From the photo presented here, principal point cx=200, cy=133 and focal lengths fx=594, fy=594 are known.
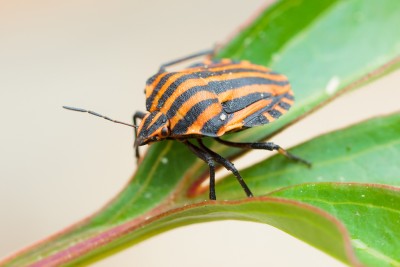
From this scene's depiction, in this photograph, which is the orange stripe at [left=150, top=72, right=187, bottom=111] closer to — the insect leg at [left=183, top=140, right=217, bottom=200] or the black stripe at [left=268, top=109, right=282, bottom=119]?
the insect leg at [left=183, top=140, right=217, bottom=200]

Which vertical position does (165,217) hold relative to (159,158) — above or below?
below

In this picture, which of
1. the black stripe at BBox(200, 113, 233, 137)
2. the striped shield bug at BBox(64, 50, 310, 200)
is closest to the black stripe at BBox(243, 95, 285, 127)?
the striped shield bug at BBox(64, 50, 310, 200)

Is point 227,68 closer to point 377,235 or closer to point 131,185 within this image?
point 131,185

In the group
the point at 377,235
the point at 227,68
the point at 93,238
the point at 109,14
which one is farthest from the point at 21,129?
the point at 377,235

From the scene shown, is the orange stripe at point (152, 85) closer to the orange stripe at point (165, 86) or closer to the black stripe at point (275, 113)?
the orange stripe at point (165, 86)

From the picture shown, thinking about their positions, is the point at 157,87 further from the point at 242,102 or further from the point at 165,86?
the point at 242,102

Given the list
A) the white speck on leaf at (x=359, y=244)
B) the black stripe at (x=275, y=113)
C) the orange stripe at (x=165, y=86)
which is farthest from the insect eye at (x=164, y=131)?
the white speck on leaf at (x=359, y=244)

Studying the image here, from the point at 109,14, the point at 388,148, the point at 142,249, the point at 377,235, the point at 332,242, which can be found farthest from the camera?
the point at 109,14
